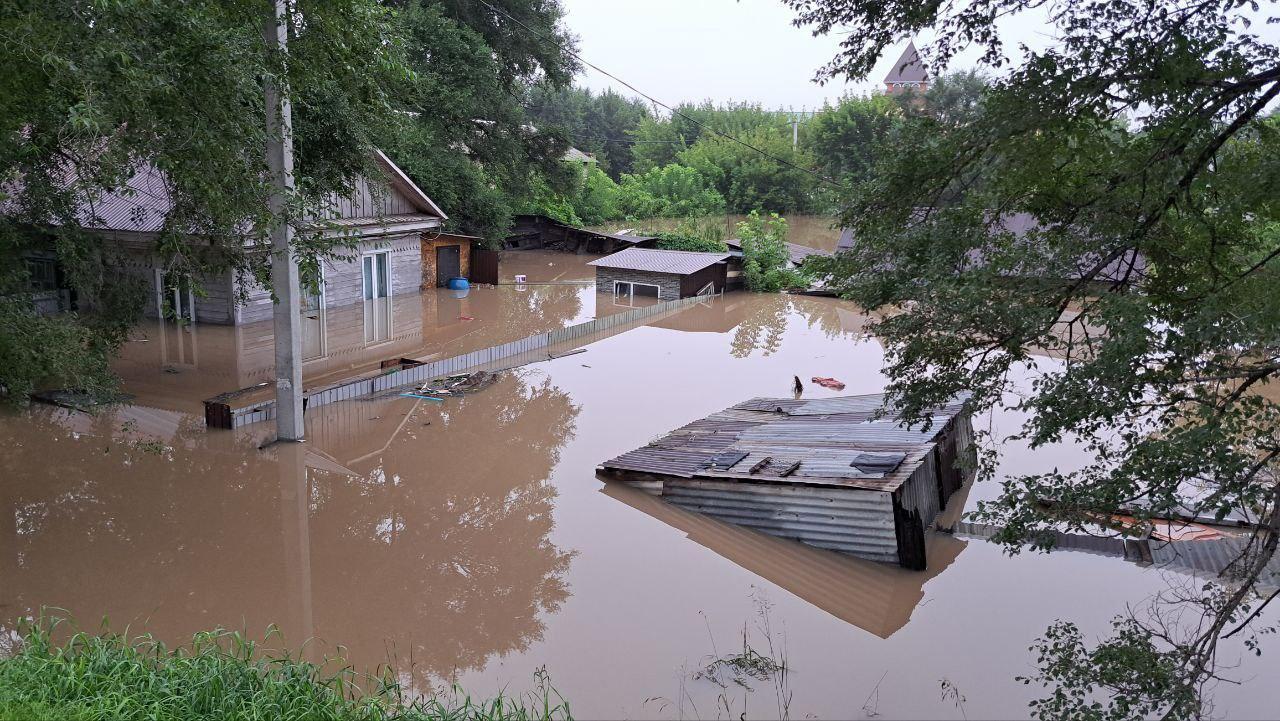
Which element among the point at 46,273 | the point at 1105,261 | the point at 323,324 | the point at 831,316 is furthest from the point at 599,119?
the point at 1105,261

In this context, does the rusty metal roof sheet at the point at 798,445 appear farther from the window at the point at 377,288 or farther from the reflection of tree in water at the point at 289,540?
the window at the point at 377,288

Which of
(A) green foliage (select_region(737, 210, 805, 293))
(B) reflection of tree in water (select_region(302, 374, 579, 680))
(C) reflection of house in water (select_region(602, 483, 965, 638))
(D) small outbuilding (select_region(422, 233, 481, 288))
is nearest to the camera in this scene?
(B) reflection of tree in water (select_region(302, 374, 579, 680))

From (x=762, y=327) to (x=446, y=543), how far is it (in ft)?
59.8

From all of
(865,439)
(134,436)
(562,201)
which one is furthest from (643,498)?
(562,201)

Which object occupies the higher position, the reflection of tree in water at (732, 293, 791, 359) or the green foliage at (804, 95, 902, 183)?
the green foliage at (804, 95, 902, 183)

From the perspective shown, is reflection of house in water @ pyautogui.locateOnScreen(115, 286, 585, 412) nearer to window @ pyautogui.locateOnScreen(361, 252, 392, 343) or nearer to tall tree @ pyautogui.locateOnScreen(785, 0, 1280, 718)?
window @ pyautogui.locateOnScreen(361, 252, 392, 343)

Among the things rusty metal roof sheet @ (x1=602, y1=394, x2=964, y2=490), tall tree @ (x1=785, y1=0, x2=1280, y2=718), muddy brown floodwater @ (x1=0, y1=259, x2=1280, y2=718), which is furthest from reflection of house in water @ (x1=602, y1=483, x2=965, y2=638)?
tall tree @ (x1=785, y1=0, x2=1280, y2=718)

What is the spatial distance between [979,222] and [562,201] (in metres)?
41.3

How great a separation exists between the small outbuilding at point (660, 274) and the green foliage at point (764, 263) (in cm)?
157

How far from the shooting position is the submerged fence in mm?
16453

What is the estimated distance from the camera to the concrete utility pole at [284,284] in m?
14.0

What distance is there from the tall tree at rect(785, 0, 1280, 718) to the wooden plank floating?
121 inches

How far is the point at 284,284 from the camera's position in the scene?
50.1 feet

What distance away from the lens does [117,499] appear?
43.0 feet
